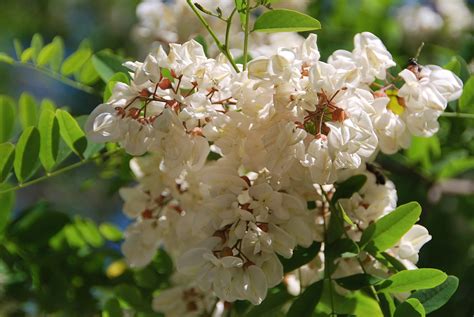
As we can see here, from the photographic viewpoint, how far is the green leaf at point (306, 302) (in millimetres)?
924

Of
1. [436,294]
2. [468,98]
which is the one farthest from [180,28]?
[436,294]

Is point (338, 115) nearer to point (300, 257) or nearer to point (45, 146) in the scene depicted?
point (300, 257)

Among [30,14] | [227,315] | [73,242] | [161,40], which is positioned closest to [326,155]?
[227,315]

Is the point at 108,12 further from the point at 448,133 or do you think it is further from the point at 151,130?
the point at 151,130

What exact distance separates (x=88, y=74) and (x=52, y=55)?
0.21 ft

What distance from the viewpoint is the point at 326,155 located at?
2.71 ft

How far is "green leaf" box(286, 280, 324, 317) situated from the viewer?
36.4 inches

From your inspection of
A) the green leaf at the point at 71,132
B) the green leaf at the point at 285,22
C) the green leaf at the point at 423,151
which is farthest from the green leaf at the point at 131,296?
the green leaf at the point at 423,151

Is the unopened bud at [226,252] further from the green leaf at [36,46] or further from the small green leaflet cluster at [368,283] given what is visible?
the green leaf at [36,46]

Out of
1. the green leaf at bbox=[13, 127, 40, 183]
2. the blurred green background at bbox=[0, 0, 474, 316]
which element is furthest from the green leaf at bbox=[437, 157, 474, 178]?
the green leaf at bbox=[13, 127, 40, 183]

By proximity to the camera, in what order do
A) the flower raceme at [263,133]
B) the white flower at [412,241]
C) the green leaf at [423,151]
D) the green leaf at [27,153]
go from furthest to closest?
1. the green leaf at [423,151]
2. the green leaf at [27,153]
3. the white flower at [412,241]
4. the flower raceme at [263,133]

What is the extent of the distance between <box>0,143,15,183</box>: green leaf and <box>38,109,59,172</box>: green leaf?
0.13 ft

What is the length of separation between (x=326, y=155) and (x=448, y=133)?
58 cm

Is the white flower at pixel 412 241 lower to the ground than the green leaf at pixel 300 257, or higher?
higher
